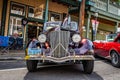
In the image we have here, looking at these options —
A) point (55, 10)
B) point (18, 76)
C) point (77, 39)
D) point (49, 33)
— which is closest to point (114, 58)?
point (77, 39)

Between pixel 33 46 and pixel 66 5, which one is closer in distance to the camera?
pixel 33 46

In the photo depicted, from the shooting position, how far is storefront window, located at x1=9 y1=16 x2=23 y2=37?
1617 centimetres

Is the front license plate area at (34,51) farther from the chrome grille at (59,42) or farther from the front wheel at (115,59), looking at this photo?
the front wheel at (115,59)

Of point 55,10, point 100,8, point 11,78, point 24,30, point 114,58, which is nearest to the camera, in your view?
point 11,78

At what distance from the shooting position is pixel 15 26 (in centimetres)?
1650

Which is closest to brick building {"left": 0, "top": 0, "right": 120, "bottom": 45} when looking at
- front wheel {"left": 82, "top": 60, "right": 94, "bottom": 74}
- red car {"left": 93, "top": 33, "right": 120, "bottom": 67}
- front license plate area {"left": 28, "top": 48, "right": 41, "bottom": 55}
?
red car {"left": 93, "top": 33, "right": 120, "bottom": 67}

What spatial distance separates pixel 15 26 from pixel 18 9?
1.39 meters

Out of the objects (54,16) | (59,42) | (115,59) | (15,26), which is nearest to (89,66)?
(59,42)

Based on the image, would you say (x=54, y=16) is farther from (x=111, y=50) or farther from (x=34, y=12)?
(x=111, y=50)

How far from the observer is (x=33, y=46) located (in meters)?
7.74

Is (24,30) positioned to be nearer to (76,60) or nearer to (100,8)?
(100,8)

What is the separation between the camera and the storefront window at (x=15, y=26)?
16.2m

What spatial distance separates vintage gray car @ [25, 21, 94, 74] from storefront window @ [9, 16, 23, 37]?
8.90 metres

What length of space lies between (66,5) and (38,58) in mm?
13934
